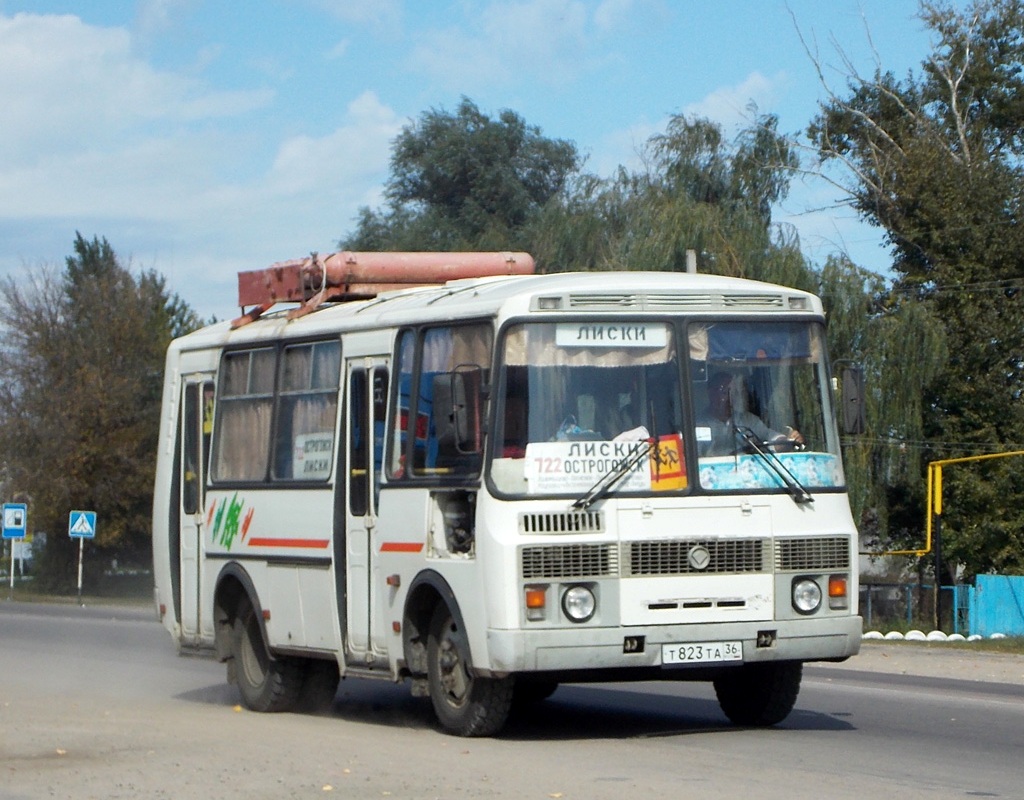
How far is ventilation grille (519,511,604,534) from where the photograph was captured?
35.4ft

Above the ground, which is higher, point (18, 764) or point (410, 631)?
point (410, 631)

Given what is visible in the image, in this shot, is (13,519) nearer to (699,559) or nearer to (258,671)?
(258,671)

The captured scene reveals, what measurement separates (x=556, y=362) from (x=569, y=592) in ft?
4.71

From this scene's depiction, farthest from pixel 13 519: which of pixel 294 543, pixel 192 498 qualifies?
pixel 294 543

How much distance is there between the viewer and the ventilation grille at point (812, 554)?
36.9ft

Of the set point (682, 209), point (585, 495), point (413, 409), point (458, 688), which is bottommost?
point (458, 688)

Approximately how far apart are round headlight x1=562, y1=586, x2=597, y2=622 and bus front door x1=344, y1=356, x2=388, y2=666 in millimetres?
1917

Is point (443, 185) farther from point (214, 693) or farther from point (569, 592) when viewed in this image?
point (569, 592)

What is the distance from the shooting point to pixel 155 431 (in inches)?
2371

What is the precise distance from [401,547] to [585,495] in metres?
1.61

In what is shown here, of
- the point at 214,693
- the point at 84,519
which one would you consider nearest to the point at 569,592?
the point at 214,693

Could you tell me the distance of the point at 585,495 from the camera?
10.9 meters

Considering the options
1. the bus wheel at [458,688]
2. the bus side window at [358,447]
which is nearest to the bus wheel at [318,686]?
the bus side window at [358,447]

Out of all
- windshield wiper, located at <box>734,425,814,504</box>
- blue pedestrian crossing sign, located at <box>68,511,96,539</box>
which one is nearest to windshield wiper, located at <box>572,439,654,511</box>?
windshield wiper, located at <box>734,425,814,504</box>
